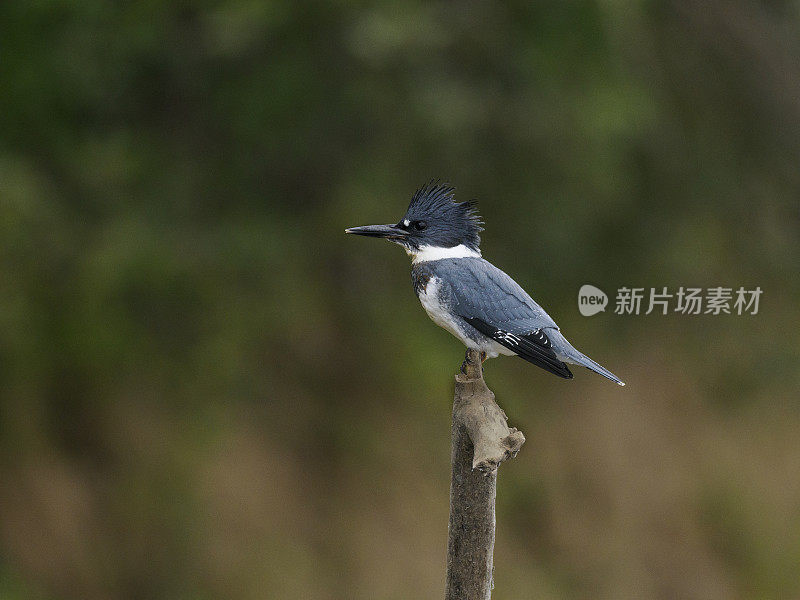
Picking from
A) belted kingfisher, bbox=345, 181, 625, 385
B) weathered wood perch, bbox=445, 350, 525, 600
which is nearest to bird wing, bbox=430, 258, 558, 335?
belted kingfisher, bbox=345, 181, 625, 385

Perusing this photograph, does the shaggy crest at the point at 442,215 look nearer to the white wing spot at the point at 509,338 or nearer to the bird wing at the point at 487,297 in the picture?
the bird wing at the point at 487,297

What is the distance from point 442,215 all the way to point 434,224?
3 cm

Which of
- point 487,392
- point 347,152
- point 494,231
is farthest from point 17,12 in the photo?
point 487,392

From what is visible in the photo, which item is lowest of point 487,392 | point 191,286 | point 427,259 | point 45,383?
point 487,392

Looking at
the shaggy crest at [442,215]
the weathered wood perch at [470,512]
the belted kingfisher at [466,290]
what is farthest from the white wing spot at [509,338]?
the shaggy crest at [442,215]

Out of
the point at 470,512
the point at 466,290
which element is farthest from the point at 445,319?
the point at 470,512

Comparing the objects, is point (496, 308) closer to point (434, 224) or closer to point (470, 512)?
point (434, 224)

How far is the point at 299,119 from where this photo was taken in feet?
14.0

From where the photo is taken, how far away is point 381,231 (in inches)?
73.0

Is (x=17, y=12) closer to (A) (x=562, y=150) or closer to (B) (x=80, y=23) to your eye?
(B) (x=80, y=23)

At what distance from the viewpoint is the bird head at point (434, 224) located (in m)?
1.92

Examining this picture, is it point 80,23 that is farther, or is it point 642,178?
point 642,178

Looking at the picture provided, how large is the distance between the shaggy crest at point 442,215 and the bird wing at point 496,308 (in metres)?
0.06

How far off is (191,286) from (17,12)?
144cm
